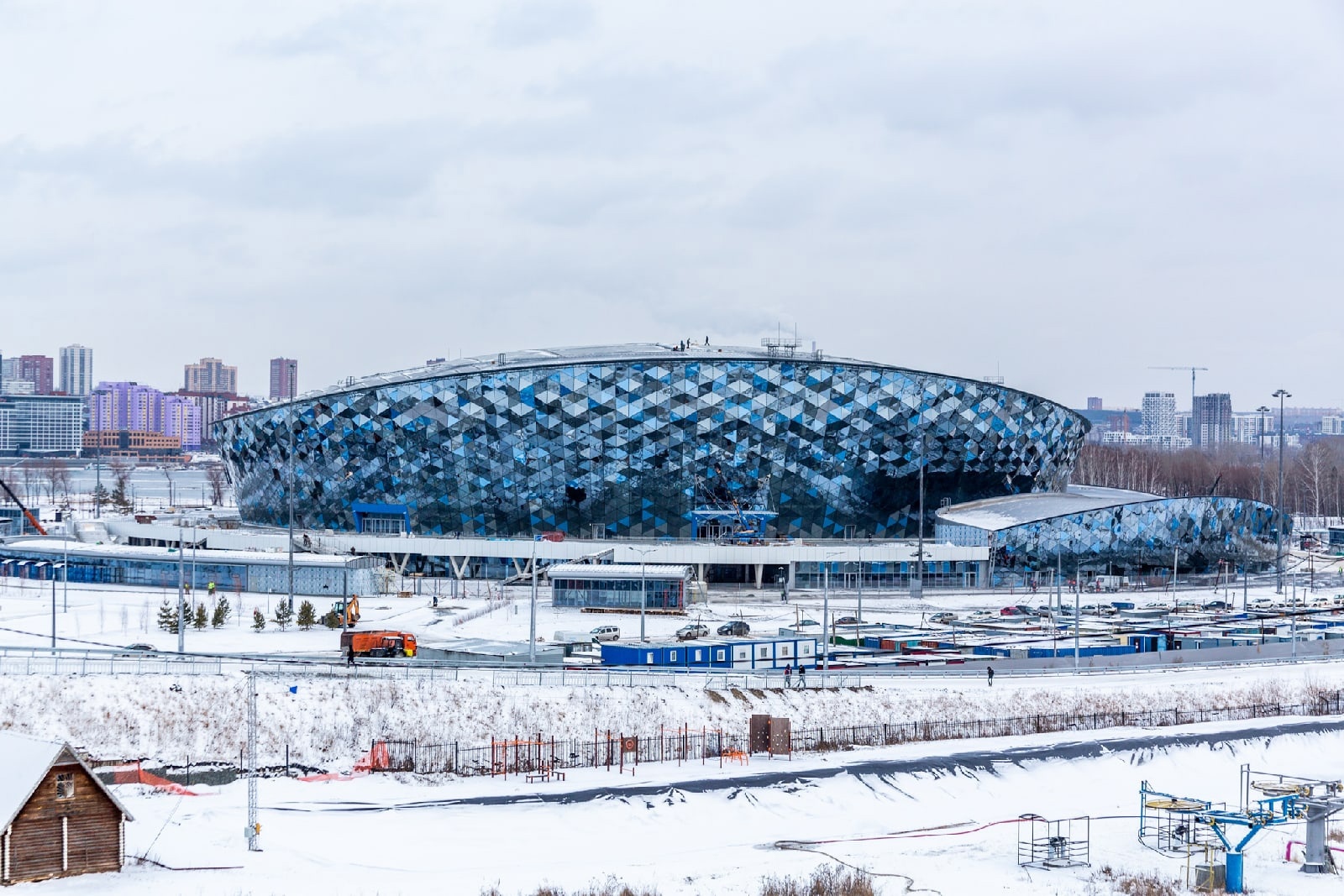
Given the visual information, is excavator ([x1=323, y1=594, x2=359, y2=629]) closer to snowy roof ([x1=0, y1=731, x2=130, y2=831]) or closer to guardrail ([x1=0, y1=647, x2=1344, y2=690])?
guardrail ([x1=0, y1=647, x2=1344, y2=690])

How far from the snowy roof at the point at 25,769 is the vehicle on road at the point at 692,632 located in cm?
3396

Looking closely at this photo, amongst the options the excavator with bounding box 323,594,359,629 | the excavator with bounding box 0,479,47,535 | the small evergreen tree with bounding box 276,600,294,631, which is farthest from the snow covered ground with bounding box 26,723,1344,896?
the excavator with bounding box 0,479,47,535

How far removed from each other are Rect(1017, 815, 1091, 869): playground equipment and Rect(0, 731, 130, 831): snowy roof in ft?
73.1

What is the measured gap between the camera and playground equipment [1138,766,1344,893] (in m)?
36.4

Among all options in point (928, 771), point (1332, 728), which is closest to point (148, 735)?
point (928, 771)

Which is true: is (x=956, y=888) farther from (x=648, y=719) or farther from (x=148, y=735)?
(x=148, y=735)

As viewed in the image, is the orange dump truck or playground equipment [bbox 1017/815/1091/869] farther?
the orange dump truck

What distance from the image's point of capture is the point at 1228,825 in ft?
137

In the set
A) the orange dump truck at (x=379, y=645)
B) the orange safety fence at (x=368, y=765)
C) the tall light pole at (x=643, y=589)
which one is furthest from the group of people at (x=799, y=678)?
the orange safety fence at (x=368, y=765)

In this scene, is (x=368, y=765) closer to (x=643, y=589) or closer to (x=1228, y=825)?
(x=1228, y=825)

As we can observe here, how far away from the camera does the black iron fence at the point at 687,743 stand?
47.0 m

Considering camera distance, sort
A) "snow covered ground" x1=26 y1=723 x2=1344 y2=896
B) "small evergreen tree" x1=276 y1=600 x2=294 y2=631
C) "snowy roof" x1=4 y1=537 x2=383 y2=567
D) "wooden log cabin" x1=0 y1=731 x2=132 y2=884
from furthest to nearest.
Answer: "snowy roof" x1=4 y1=537 x2=383 y2=567 < "small evergreen tree" x1=276 y1=600 x2=294 y2=631 < "snow covered ground" x1=26 y1=723 x2=1344 y2=896 < "wooden log cabin" x1=0 y1=731 x2=132 y2=884

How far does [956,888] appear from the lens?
116 ft

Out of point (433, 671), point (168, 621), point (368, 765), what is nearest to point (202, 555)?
point (168, 621)
